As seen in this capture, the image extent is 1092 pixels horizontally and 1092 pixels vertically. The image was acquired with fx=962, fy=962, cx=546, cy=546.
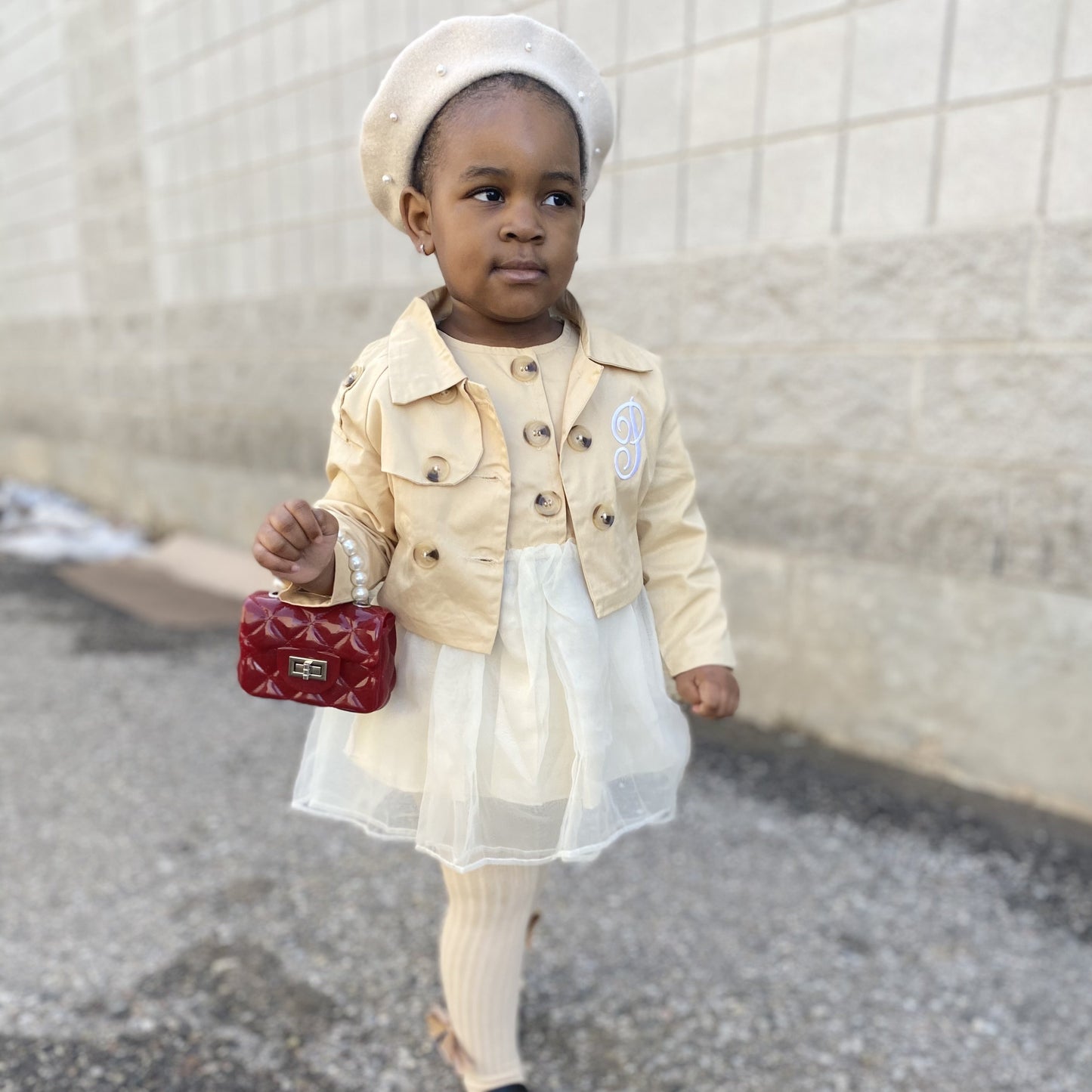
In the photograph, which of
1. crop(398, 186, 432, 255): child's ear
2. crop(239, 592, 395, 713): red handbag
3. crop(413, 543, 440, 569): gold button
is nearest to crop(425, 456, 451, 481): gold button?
crop(413, 543, 440, 569): gold button

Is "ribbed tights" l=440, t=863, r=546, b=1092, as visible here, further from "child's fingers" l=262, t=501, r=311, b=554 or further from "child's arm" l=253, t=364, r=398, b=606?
"child's fingers" l=262, t=501, r=311, b=554

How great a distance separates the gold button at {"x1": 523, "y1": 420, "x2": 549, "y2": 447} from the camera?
1.46 m

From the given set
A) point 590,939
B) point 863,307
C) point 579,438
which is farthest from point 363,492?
point 863,307

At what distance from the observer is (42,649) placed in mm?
4297

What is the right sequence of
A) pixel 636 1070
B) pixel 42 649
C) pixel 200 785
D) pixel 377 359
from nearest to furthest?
pixel 377 359
pixel 636 1070
pixel 200 785
pixel 42 649

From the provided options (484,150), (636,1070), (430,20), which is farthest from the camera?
(430,20)

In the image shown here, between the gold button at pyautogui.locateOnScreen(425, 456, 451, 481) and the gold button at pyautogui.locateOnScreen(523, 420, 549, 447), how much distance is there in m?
0.13

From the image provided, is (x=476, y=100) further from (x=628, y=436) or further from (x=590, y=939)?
(x=590, y=939)

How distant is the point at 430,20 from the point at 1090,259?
2760 mm

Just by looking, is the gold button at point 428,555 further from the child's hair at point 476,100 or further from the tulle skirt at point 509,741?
the child's hair at point 476,100

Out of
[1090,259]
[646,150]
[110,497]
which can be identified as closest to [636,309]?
[646,150]

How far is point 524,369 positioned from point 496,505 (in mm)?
224

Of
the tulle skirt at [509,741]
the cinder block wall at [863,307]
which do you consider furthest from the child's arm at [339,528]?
the cinder block wall at [863,307]

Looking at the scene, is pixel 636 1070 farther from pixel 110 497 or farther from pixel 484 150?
pixel 110 497
